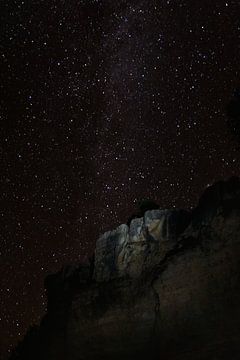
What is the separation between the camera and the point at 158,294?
3238cm

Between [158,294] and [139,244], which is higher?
[139,244]

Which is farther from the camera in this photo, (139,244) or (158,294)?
(139,244)

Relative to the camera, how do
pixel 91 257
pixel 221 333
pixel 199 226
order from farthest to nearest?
1. pixel 91 257
2. pixel 199 226
3. pixel 221 333

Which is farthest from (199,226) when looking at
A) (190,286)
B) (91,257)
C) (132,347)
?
(91,257)

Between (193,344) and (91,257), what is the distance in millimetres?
15235

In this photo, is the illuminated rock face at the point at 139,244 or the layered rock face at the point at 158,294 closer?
the layered rock face at the point at 158,294

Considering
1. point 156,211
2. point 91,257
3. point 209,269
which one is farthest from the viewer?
point 91,257

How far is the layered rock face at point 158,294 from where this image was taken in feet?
95.0

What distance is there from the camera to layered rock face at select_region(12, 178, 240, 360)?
95.0ft

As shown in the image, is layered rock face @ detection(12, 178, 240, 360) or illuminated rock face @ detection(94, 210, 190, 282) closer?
layered rock face @ detection(12, 178, 240, 360)

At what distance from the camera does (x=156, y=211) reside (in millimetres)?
37625

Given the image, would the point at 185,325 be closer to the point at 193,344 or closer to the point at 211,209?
the point at 193,344

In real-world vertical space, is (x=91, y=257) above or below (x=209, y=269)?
above

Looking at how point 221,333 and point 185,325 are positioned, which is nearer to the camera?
point 221,333
